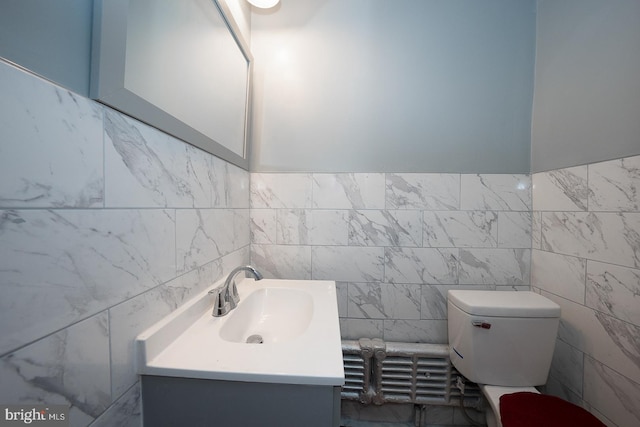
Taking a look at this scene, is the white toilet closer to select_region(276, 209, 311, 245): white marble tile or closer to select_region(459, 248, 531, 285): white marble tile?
select_region(459, 248, 531, 285): white marble tile

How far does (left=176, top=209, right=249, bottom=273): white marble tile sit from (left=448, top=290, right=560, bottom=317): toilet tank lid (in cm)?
116

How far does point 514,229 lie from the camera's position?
1.22 metres

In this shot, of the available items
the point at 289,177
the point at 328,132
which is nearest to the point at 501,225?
the point at 328,132

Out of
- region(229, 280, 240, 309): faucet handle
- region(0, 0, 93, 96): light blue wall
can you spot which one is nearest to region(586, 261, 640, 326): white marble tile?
region(229, 280, 240, 309): faucet handle

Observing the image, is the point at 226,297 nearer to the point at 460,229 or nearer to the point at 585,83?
the point at 460,229

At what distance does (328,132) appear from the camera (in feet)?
4.16

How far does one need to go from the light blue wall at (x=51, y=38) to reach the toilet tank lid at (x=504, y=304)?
58.5 inches

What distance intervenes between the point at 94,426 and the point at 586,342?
174cm

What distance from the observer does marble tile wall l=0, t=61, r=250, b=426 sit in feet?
1.05

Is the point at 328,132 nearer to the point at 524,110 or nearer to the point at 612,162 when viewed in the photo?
the point at 524,110

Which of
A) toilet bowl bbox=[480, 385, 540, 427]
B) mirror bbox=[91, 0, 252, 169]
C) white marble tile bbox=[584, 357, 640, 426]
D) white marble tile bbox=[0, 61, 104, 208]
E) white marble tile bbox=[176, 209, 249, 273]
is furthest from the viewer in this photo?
toilet bowl bbox=[480, 385, 540, 427]

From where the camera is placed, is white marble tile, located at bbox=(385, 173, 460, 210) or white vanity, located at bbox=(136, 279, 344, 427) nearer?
white vanity, located at bbox=(136, 279, 344, 427)

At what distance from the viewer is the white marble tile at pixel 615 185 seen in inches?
32.8

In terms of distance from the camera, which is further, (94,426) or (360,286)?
(360,286)
